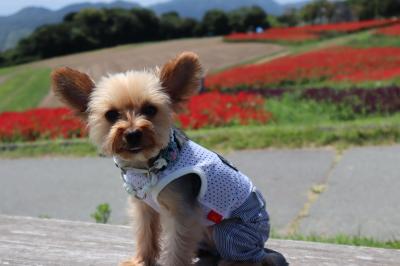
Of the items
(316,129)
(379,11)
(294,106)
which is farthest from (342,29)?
(316,129)

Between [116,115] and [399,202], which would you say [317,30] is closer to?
[399,202]

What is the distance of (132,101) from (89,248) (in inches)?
32.6

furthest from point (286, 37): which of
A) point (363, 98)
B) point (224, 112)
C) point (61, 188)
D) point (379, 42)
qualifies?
point (61, 188)

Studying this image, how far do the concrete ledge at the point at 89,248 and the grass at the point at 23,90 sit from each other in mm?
18557

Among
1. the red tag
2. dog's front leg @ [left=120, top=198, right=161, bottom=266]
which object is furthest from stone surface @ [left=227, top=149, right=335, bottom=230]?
the red tag

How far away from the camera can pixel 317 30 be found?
4056 cm

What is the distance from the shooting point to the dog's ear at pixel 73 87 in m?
2.34

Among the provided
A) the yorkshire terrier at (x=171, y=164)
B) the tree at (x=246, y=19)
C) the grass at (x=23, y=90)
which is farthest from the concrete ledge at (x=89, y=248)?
the tree at (x=246, y=19)

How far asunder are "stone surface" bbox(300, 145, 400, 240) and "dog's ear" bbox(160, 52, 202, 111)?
277cm

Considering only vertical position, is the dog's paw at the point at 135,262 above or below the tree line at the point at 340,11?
below

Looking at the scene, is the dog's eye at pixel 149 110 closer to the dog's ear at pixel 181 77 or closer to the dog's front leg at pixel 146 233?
the dog's ear at pixel 181 77

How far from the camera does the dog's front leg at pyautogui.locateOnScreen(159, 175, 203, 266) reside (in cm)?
232

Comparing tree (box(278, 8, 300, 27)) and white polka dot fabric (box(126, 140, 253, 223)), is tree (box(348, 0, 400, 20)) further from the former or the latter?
white polka dot fabric (box(126, 140, 253, 223))

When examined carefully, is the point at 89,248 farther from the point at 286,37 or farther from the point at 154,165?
the point at 286,37
